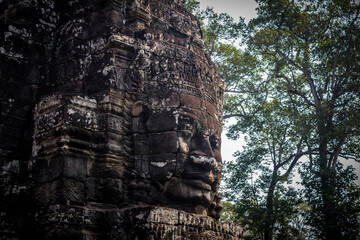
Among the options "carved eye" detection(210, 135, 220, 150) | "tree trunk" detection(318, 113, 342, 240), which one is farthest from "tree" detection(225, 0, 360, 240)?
"carved eye" detection(210, 135, 220, 150)

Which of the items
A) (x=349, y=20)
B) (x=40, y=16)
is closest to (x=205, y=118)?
(x=40, y=16)

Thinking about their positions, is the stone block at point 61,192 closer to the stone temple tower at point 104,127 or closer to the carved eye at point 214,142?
the stone temple tower at point 104,127

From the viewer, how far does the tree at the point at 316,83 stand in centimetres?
1282

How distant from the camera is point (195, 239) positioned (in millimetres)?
4836

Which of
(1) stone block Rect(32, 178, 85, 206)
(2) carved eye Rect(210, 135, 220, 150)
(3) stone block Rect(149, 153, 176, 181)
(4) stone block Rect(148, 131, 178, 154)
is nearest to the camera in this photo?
(1) stone block Rect(32, 178, 85, 206)

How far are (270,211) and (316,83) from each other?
4929mm

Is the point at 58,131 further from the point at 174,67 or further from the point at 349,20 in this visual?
the point at 349,20

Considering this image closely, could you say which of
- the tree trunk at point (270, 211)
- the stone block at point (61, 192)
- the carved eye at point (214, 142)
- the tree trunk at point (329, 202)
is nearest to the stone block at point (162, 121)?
the carved eye at point (214, 142)

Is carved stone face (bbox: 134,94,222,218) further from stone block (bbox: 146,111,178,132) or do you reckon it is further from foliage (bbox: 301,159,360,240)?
foliage (bbox: 301,159,360,240)

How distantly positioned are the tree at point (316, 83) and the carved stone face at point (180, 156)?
7.76 m

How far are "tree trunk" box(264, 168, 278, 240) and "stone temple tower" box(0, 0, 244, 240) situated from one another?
7477mm

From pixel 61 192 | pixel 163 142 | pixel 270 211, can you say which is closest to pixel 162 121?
Answer: pixel 163 142

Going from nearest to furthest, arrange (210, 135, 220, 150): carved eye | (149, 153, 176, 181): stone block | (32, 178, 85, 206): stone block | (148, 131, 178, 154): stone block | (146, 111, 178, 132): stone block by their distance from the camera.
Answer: (32, 178, 85, 206): stone block → (149, 153, 176, 181): stone block → (148, 131, 178, 154): stone block → (146, 111, 178, 132): stone block → (210, 135, 220, 150): carved eye

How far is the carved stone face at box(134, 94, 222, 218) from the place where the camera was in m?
5.13
